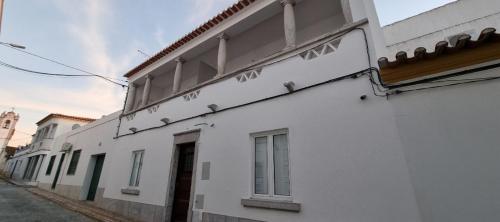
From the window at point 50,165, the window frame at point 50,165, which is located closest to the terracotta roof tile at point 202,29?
the window frame at point 50,165

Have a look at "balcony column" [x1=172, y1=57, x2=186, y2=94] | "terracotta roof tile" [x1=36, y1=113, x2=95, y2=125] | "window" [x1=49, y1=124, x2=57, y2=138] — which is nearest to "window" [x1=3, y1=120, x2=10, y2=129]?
"terracotta roof tile" [x1=36, y1=113, x2=95, y2=125]

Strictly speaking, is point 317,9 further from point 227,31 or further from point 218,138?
point 218,138

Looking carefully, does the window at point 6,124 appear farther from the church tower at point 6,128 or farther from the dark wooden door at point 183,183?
the dark wooden door at point 183,183

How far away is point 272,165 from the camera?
451 centimetres

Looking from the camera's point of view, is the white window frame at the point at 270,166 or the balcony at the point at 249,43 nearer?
the white window frame at the point at 270,166

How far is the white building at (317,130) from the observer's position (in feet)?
9.51

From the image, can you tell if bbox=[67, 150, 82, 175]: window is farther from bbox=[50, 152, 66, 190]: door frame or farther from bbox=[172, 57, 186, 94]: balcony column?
bbox=[172, 57, 186, 94]: balcony column

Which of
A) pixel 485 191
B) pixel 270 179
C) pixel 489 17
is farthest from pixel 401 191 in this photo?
pixel 489 17

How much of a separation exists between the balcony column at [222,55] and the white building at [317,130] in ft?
0.15

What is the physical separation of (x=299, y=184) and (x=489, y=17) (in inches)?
→ 441

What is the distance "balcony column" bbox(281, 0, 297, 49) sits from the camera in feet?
16.9

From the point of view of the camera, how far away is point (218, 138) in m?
5.63

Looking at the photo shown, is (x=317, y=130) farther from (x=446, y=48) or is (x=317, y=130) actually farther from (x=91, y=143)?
(x=91, y=143)

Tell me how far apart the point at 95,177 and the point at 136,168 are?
4.75 meters
